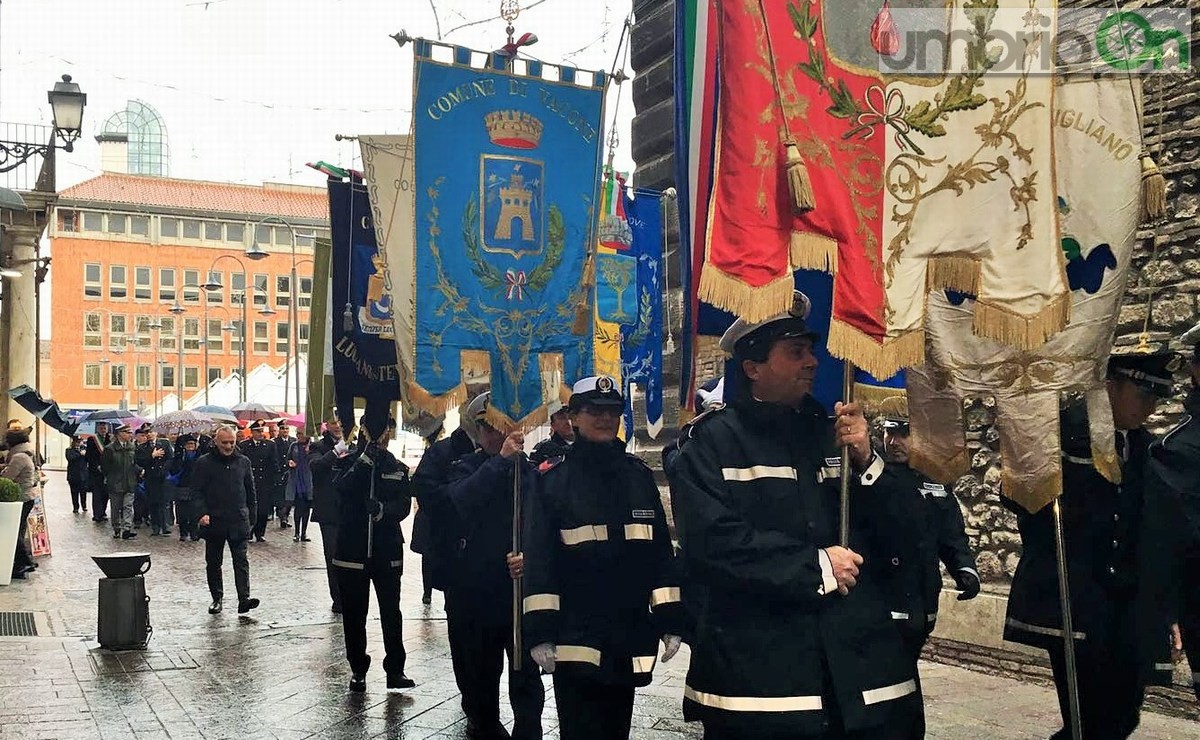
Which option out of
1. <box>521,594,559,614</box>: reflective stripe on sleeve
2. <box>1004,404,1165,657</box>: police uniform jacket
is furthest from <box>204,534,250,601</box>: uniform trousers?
<box>1004,404,1165,657</box>: police uniform jacket

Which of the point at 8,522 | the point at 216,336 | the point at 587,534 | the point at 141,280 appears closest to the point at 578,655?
the point at 587,534

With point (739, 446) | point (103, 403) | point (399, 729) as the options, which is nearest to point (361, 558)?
point (399, 729)

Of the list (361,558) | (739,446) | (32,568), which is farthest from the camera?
(32,568)

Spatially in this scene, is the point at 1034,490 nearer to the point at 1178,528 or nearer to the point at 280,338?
the point at 1178,528

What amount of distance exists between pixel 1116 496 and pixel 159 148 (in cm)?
11420

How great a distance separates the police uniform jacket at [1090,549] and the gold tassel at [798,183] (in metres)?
1.97

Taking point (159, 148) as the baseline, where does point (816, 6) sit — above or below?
below

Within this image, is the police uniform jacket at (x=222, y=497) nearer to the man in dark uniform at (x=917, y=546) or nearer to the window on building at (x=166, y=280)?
the man in dark uniform at (x=917, y=546)

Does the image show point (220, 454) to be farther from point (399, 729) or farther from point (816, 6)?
point (816, 6)

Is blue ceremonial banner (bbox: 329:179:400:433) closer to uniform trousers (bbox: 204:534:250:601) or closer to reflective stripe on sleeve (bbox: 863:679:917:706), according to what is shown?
uniform trousers (bbox: 204:534:250:601)

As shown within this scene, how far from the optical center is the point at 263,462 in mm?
23719

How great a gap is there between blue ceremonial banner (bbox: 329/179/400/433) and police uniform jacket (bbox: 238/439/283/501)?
14.2 metres

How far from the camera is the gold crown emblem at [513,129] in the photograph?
25.7 feet

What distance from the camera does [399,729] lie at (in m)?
7.59
